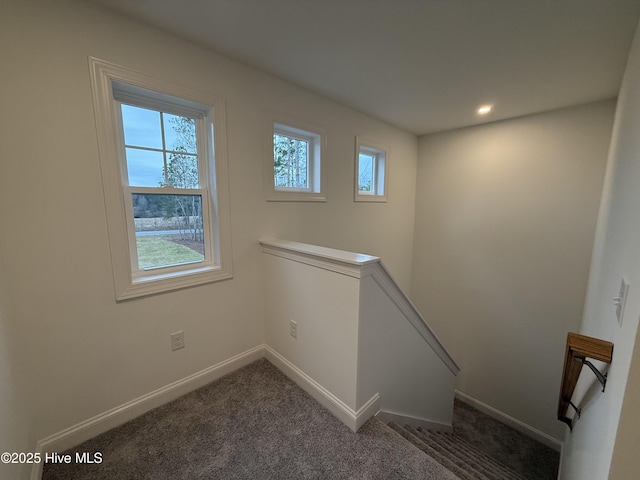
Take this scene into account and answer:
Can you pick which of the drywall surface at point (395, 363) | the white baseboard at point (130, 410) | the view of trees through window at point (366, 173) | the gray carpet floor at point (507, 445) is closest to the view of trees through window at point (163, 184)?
the white baseboard at point (130, 410)

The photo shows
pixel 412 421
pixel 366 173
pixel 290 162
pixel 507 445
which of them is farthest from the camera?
pixel 366 173

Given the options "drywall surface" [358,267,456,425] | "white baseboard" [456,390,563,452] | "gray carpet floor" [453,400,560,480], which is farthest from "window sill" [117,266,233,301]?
"white baseboard" [456,390,563,452]

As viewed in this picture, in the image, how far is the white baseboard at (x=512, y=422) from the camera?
294cm

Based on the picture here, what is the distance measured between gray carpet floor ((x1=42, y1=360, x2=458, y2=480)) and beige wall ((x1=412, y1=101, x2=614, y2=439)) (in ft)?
8.22

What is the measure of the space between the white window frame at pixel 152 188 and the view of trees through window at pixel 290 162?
598 millimetres

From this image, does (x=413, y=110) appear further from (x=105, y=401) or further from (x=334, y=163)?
(x=105, y=401)

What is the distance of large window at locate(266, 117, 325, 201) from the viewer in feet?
7.06

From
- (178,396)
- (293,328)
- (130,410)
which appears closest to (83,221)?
(130,410)

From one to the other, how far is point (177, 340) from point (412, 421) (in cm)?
195

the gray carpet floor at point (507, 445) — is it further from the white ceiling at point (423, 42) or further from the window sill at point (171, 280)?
the white ceiling at point (423, 42)

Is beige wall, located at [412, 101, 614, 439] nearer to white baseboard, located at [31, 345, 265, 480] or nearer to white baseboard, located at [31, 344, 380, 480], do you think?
white baseboard, located at [31, 344, 380, 480]

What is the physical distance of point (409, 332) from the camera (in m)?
1.90

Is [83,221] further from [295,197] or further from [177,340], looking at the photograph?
[295,197]

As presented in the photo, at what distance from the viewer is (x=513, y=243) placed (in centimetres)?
304
